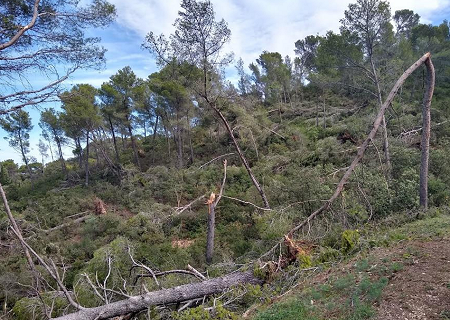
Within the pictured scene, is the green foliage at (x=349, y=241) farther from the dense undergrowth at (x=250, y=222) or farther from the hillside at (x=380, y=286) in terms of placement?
the hillside at (x=380, y=286)

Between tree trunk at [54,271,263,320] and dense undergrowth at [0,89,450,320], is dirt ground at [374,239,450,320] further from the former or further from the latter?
tree trunk at [54,271,263,320]

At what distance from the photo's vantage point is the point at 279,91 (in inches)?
1184

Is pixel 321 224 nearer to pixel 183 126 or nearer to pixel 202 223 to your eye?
pixel 202 223

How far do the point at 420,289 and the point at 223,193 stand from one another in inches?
417

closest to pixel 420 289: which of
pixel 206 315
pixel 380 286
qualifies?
pixel 380 286

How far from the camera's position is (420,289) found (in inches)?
115

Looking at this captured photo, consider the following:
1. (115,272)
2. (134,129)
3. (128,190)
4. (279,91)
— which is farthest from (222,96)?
(279,91)

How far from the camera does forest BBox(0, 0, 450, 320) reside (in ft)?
14.1

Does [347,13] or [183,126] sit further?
[183,126]

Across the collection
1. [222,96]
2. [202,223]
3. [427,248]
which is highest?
[222,96]

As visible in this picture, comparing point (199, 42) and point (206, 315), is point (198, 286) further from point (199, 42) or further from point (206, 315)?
point (199, 42)

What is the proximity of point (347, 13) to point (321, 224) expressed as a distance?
8.99 m

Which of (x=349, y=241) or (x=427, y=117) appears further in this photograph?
(x=427, y=117)

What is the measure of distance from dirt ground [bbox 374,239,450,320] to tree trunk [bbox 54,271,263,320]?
2449mm
